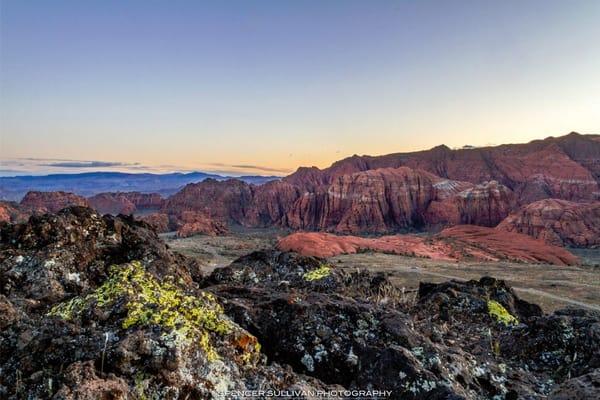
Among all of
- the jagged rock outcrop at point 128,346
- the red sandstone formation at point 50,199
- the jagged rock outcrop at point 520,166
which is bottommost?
the red sandstone formation at point 50,199

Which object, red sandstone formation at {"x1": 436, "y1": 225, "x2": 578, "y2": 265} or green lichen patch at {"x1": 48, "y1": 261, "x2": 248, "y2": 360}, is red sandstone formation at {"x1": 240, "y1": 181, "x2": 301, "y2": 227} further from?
green lichen patch at {"x1": 48, "y1": 261, "x2": 248, "y2": 360}

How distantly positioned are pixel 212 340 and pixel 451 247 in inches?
1994

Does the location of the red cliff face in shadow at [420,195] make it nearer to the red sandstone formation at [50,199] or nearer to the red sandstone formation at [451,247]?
the red sandstone formation at [50,199]

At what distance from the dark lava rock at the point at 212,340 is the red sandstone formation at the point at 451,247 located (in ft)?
121

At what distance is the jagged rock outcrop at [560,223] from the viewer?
6212 cm

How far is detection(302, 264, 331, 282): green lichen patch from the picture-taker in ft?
28.5

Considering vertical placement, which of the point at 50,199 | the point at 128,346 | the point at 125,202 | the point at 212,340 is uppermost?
the point at 128,346

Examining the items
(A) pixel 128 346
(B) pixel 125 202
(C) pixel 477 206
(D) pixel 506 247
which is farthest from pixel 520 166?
(B) pixel 125 202

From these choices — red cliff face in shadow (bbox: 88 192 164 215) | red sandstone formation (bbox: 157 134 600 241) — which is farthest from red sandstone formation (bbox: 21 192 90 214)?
red cliff face in shadow (bbox: 88 192 164 215)

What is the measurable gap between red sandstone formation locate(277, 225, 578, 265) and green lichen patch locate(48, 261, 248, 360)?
126ft

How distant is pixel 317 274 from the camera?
8.84 meters

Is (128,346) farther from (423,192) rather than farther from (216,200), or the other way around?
(216,200)

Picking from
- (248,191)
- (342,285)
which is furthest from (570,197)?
(342,285)

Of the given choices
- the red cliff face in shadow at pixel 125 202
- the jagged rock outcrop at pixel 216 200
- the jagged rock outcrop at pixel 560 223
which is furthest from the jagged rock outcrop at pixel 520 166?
the red cliff face in shadow at pixel 125 202
